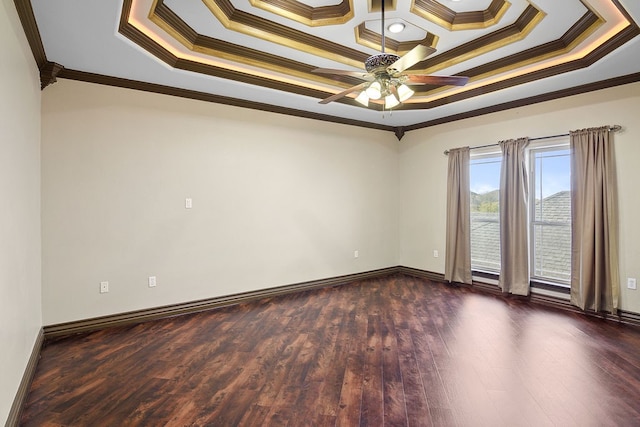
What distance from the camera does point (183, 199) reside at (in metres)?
3.94

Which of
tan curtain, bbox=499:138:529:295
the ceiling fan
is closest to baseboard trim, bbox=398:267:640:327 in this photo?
tan curtain, bbox=499:138:529:295

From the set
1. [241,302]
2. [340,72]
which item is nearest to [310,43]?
[340,72]

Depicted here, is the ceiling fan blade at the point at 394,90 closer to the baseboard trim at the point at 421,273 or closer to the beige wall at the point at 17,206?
the beige wall at the point at 17,206

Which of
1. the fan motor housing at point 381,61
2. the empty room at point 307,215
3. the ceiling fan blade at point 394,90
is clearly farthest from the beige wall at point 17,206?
the ceiling fan blade at point 394,90

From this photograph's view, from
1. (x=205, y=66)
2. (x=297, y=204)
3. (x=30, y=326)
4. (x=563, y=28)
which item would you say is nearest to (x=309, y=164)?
(x=297, y=204)

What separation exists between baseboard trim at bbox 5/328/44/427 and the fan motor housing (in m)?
Answer: 3.29

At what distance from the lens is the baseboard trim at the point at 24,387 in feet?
6.36

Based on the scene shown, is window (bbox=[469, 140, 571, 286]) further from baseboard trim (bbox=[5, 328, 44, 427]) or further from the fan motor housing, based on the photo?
baseboard trim (bbox=[5, 328, 44, 427])

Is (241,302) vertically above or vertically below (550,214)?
below

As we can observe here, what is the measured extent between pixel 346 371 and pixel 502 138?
156 inches

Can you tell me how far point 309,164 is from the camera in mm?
5039

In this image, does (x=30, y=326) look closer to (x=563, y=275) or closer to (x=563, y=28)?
(x=563, y=28)

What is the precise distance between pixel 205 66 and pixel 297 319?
2.97 m

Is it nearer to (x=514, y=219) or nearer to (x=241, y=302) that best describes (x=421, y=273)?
(x=514, y=219)
